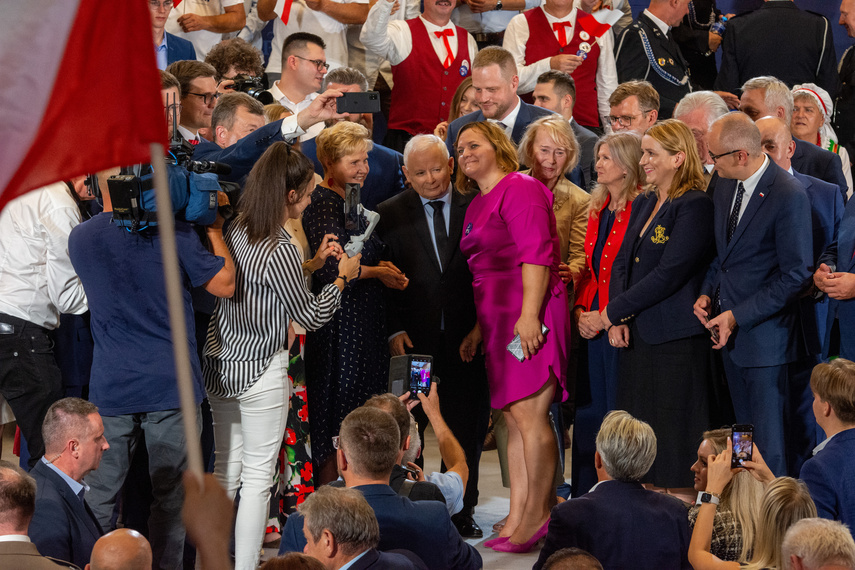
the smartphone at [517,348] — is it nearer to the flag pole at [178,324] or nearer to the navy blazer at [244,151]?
the navy blazer at [244,151]

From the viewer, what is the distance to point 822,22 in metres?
7.85

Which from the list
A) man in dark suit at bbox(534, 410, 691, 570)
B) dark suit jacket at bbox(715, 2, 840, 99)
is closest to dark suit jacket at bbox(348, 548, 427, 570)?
man in dark suit at bbox(534, 410, 691, 570)

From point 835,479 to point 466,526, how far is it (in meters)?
1.97

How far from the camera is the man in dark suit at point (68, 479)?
360 cm

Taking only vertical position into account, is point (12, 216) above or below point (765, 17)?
below

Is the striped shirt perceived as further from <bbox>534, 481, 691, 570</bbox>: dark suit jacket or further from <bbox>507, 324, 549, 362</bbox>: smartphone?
<bbox>534, 481, 691, 570</bbox>: dark suit jacket

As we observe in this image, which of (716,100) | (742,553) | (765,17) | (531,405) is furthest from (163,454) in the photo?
(765,17)

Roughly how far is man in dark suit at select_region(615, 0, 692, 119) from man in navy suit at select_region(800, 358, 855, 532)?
409 cm

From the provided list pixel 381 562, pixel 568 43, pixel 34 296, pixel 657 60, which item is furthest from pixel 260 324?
pixel 657 60

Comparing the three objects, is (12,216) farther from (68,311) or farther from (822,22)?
(822,22)

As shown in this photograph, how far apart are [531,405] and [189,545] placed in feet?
5.46

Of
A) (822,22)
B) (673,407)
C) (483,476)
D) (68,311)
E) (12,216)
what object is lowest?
(483,476)

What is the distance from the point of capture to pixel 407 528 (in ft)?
10.6

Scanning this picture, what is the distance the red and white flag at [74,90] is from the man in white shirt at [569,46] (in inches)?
230
